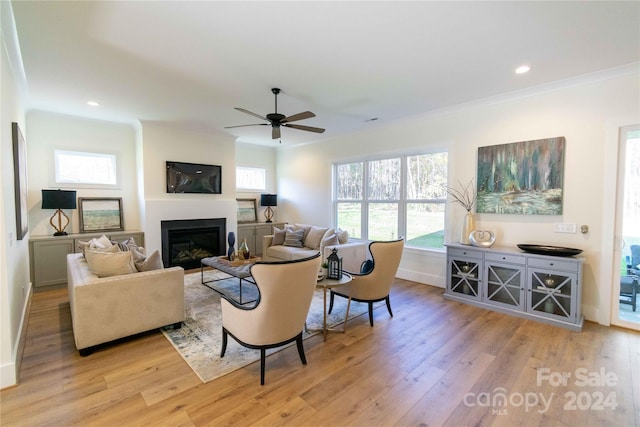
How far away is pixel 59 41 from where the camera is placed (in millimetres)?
2594

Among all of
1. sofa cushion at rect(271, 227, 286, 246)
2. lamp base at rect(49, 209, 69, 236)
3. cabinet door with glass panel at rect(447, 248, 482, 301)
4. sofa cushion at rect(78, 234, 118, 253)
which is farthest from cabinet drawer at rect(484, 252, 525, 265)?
lamp base at rect(49, 209, 69, 236)

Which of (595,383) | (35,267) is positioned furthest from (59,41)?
(595,383)

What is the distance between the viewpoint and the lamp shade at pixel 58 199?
4387 mm

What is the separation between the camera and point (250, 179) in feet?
24.4

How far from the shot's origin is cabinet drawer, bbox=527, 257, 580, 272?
3.16 meters

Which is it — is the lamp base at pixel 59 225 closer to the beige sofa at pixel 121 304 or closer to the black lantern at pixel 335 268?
the beige sofa at pixel 121 304

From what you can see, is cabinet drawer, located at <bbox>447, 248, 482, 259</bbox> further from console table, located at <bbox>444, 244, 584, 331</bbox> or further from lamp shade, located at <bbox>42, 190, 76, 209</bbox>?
lamp shade, located at <bbox>42, 190, 76, 209</bbox>

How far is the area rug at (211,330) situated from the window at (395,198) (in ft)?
6.31

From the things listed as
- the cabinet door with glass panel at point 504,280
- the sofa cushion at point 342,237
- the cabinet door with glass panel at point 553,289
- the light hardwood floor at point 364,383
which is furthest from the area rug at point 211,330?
the cabinet door with glass panel at point 553,289

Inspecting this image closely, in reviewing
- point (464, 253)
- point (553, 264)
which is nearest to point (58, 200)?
point (464, 253)

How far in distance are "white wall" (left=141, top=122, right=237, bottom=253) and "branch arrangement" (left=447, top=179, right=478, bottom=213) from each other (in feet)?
14.8

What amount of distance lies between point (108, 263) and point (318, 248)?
11.3 feet

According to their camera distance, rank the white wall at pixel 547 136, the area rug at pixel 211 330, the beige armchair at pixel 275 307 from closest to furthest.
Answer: the beige armchair at pixel 275 307
the area rug at pixel 211 330
the white wall at pixel 547 136

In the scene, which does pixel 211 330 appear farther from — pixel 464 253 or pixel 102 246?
pixel 464 253
